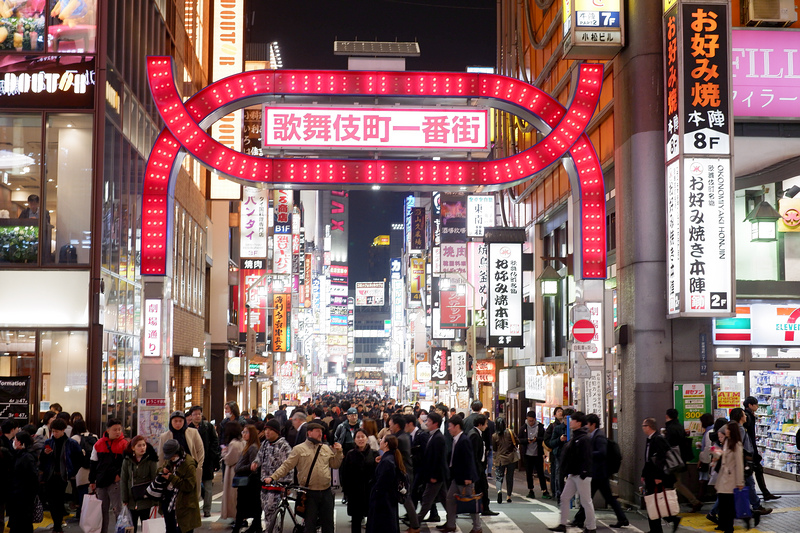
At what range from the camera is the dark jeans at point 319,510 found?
1227 centimetres

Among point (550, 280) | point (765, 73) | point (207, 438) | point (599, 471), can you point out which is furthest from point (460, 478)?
point (550, 280)

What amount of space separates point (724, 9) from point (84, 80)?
47.4 feet

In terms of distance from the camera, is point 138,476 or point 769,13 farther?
point 769,13

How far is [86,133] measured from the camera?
22109 millimetres

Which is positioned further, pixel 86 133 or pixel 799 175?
pixel 86 133

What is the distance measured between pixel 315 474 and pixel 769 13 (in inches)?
552

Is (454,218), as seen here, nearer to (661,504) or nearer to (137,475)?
(661,504)

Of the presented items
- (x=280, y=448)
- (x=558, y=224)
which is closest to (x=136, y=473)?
(x=280, y=448)

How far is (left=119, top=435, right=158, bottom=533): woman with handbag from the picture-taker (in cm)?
1206

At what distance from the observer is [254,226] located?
48.0 meters

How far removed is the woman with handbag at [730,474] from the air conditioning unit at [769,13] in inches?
390

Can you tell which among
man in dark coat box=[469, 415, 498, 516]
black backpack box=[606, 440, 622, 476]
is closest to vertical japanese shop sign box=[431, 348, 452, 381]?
man in dark coat box=[469, 415, 498, 516]

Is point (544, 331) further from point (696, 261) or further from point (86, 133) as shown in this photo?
point (86, 133)

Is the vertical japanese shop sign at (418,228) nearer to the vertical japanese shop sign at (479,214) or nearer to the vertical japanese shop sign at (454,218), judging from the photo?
the vertical japanese shop sign at (454,218)
